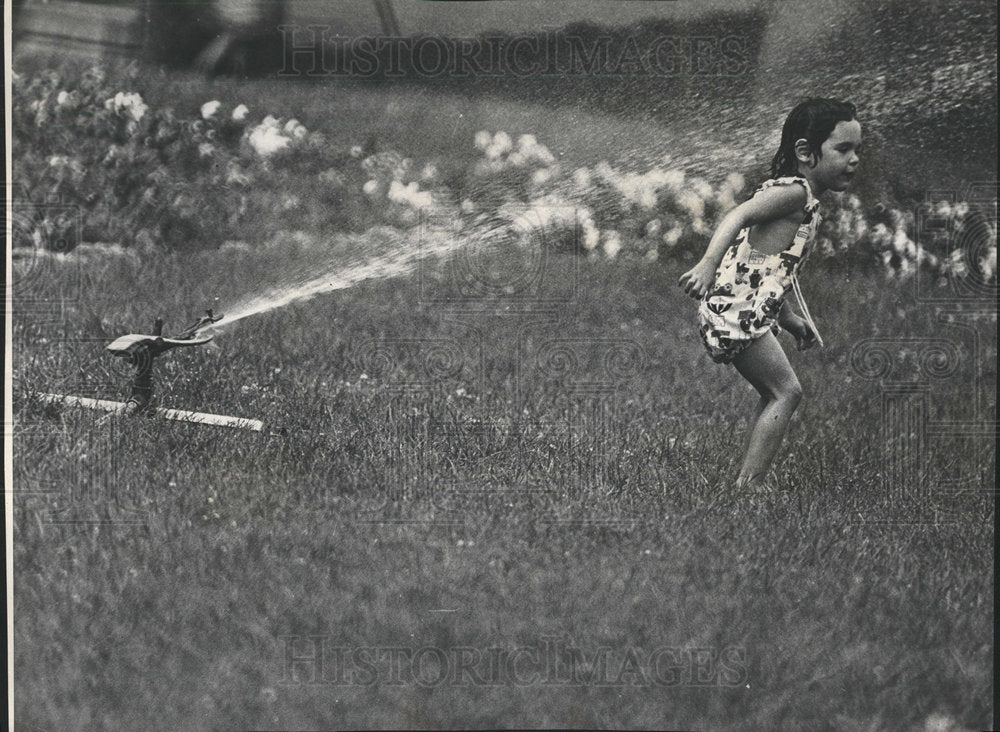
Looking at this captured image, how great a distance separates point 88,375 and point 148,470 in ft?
1.52

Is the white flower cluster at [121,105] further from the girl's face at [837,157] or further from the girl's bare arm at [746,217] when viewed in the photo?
the girl's face at [837,157]

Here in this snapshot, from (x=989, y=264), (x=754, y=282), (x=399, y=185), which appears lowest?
(x=754, y=282)

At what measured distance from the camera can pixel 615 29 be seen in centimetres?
404

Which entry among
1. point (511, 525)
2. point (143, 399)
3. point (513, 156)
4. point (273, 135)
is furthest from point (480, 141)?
point (143, 399)

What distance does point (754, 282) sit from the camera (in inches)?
158

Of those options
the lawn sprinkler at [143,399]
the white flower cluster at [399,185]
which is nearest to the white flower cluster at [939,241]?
the white flower cluster at [399,185]

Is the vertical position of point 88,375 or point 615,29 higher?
point 615,29

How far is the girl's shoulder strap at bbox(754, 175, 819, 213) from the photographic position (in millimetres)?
4000

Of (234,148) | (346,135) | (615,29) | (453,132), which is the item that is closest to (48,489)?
(234,148)

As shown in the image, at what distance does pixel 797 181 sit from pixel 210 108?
7.78ft

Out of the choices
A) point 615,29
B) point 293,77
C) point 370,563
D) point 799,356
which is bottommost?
point 370,563

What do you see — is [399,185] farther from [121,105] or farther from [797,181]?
[797,181]

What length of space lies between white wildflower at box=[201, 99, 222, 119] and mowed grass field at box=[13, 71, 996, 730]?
7 centimetres

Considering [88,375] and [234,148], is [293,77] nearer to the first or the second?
[234,148]
